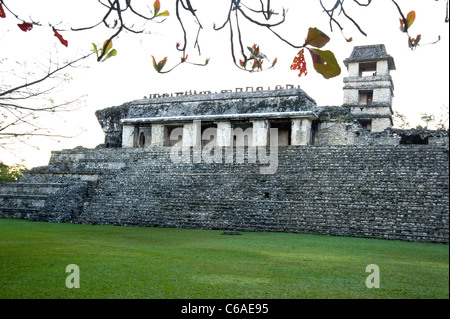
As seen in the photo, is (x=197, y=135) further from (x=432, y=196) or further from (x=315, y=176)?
(x=432, y=196)

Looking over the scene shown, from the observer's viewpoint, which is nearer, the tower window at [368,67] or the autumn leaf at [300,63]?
the autumn leaf at [300,63]

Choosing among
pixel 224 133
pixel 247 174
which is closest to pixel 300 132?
pixel 224 133

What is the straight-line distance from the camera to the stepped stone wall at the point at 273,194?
1027 cm

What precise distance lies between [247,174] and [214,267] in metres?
8.11

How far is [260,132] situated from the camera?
17.2 meters

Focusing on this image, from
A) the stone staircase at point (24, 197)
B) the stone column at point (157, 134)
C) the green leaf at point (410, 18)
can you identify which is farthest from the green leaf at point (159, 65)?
the stone column at point (157, 134)

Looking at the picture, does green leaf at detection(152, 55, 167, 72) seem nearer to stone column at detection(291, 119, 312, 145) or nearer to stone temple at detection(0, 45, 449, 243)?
stone temple at detection(0, 45, 449, 243)

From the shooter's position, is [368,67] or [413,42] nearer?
[413,42]

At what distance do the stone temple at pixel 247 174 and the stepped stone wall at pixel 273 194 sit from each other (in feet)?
0.11

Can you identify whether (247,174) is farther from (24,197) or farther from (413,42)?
(413,42)
